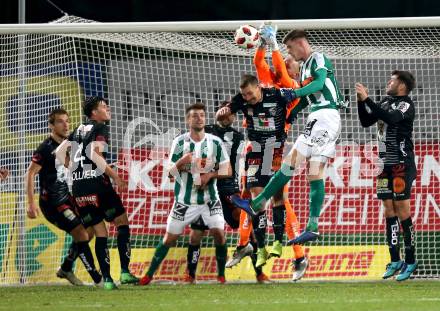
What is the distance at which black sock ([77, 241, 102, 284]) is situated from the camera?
1165cm

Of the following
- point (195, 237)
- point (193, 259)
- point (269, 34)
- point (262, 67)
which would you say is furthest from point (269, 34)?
point (193, 259)

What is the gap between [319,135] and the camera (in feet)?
33.6

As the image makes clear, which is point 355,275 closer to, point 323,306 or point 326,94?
point 326,94

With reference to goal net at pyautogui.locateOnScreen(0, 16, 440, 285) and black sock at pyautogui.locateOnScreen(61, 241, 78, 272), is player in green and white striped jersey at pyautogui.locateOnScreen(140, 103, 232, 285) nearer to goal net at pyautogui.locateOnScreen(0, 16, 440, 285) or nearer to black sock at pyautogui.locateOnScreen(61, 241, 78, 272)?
black sock at pyautogui.locateOnScreen(61, 241, 78, 272)

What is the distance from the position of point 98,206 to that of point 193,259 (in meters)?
1.40

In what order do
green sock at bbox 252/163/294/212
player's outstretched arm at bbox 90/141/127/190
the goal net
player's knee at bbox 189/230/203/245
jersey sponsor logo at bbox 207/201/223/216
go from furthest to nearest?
1. the goal net
2. player's knee at bbox 189/230/203/245
3. jersey sponsor logo at bbox 207/201/223/216
4. player's outstretched arm at bbox 90/141/127/190
5. green sock at bbox 252/163/294/212

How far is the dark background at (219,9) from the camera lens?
55.8 feet

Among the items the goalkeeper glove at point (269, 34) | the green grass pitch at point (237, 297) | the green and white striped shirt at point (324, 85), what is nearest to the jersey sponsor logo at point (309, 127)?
the green and white striped shirt at point (324, 85)

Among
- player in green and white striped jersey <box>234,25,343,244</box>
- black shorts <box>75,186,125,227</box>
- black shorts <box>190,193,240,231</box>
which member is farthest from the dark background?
player in green and white striped jersey <box>234,25,343,244</box>

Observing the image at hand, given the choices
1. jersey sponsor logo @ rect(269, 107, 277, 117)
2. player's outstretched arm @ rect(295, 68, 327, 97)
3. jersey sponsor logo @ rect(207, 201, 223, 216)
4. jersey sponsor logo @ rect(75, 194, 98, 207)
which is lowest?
jersey sponsor logo @ rect(207, 201, 223, 216)

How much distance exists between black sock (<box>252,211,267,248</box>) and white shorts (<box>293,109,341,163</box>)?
148 cm

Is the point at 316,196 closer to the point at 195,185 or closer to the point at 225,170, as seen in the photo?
the point at 225,170

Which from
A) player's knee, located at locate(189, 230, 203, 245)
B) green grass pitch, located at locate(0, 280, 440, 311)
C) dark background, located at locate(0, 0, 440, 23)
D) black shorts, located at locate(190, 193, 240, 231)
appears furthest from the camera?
dark background, located at locate(0, 0, 440, 23)

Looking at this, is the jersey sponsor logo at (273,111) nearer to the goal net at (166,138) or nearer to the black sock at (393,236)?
the black sock at (393,236)
